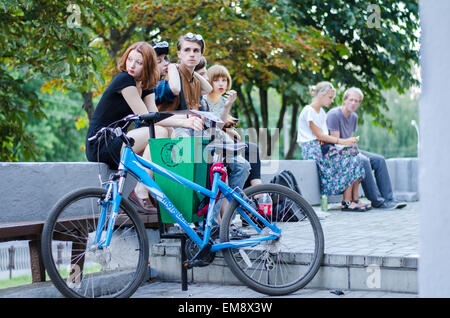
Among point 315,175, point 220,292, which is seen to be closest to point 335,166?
point 315,175

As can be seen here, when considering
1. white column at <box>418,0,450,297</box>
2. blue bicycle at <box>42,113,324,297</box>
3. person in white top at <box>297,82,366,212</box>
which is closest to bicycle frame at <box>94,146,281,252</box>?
blue bicycle at <box>42,113,324,297</box>

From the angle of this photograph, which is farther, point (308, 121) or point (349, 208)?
point (349, 208)

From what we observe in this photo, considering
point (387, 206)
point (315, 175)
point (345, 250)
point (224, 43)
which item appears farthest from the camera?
point (224, 43)

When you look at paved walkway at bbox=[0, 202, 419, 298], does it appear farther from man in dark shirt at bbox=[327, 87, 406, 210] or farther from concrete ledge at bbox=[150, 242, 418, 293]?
man in dark shirt at bbox=[327, 87, 406, 210]

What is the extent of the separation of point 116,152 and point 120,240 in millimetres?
1077

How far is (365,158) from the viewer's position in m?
8.22

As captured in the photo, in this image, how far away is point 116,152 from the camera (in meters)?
4.67

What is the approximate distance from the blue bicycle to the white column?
170cm

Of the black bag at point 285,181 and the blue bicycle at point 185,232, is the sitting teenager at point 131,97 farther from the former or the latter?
the black bag at point 285,181

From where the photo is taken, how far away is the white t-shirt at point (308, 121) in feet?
26.3

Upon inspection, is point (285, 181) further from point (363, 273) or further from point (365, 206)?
point (363, 273)

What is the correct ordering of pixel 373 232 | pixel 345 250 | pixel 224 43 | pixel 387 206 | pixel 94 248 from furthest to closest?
pixel 224 43 < pixel 387 206 < pixel 373 232 < pixel 345 250 < pixel 94 248

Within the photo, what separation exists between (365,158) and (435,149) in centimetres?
624

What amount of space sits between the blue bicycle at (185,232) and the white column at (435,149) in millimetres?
1703
